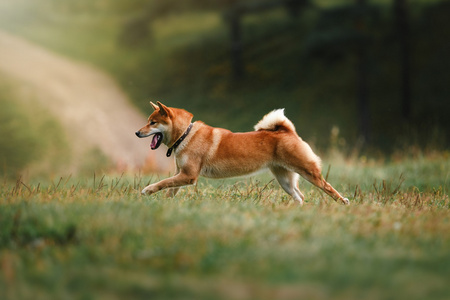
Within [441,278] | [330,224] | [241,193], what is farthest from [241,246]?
[241,193]

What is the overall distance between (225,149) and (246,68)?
65.5 feet

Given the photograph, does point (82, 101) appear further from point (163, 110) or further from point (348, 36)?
point (163, 110)

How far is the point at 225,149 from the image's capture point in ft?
21.2

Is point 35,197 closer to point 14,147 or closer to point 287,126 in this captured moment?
point 287,126

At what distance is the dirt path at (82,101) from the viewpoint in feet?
53.9

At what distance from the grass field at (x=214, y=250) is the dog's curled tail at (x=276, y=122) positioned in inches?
55.4

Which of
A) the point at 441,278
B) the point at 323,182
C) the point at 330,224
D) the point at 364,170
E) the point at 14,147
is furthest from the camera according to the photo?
the point at 14,147

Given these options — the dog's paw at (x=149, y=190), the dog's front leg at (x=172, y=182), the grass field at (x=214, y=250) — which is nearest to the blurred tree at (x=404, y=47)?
the grass field at (x=214, y=250)

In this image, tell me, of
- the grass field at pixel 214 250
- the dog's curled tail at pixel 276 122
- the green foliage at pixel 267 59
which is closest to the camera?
the grass field at pixel 214 250

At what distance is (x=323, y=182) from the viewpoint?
6.51 metres

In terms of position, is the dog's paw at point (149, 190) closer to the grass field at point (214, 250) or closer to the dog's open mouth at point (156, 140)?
the grass field at point (214, 250)

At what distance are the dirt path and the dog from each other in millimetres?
5097

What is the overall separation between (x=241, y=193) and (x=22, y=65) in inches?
737

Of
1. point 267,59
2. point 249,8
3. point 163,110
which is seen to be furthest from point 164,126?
point 267,59
